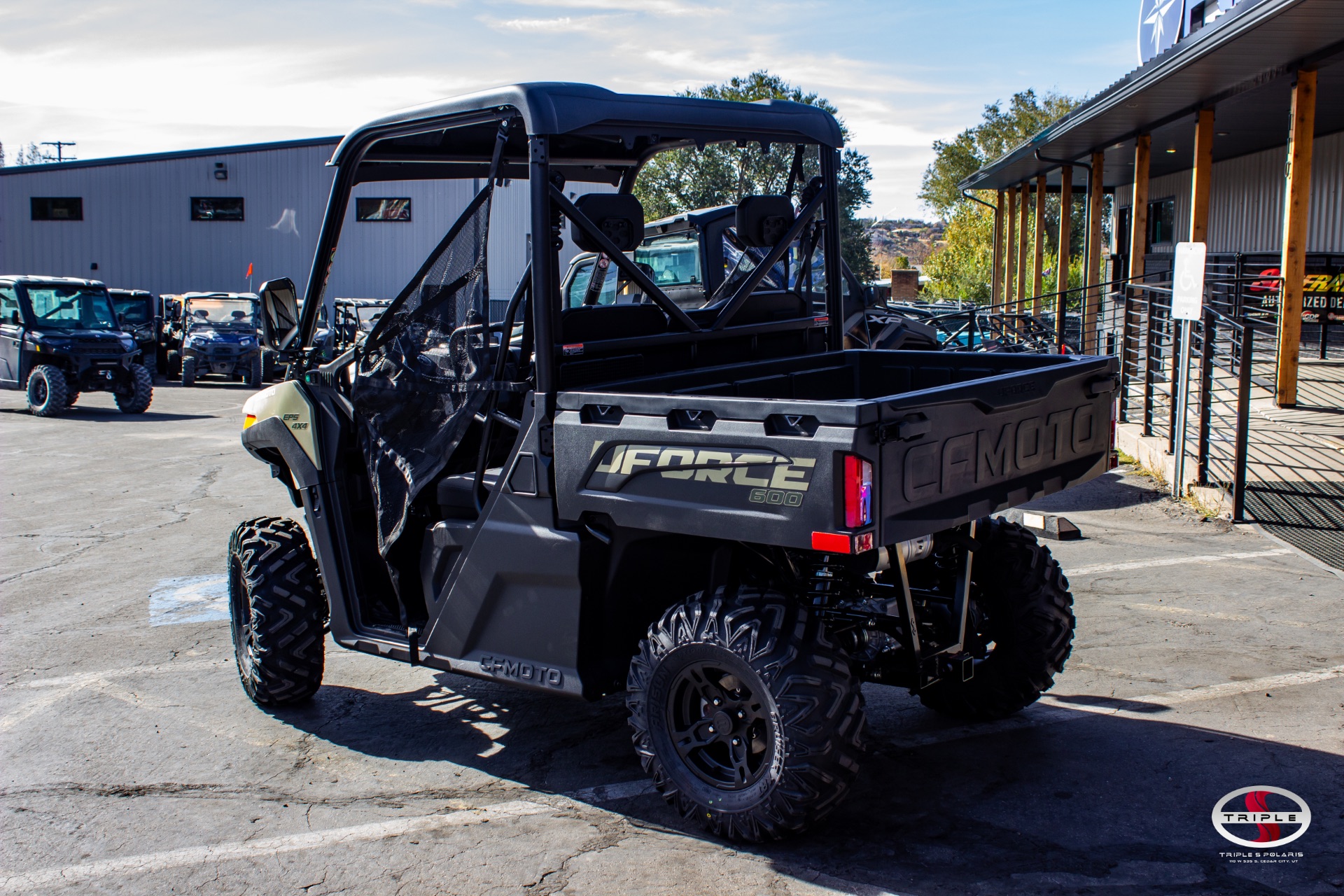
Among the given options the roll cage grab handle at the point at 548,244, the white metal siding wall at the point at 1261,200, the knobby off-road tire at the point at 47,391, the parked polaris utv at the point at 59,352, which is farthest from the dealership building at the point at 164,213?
the roll cage grab handle at the point at 548,244

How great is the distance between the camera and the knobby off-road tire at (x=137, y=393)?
1789 cm

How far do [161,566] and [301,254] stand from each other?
96.7 feet

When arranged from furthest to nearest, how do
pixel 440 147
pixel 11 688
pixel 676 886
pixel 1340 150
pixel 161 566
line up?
1. pixel 1340 150
2. pixel 161 566
3. pixel 11 688
4. pixel 440 147
5. pixel 676 886

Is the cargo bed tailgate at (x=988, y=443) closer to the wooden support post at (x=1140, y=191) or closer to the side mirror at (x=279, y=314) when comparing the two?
the side mirror at (x=279, y=314)

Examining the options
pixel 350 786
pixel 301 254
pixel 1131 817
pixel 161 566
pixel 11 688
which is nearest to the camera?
pixel 1131 817

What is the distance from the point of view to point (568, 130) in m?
3.72

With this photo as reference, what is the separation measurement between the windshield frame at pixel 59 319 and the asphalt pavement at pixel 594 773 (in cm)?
1301

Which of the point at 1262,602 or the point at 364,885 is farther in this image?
the point at 1262,602

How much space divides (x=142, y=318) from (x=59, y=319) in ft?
21.4

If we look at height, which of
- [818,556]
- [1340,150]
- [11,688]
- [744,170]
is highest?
[1340,150]

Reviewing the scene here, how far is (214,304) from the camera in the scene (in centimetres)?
2433

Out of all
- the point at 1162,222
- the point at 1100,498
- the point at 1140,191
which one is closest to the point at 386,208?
the point at 1100,498

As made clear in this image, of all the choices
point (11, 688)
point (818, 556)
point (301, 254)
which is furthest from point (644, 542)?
point (301, 254)

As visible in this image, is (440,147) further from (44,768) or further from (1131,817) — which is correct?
(1131,817)
